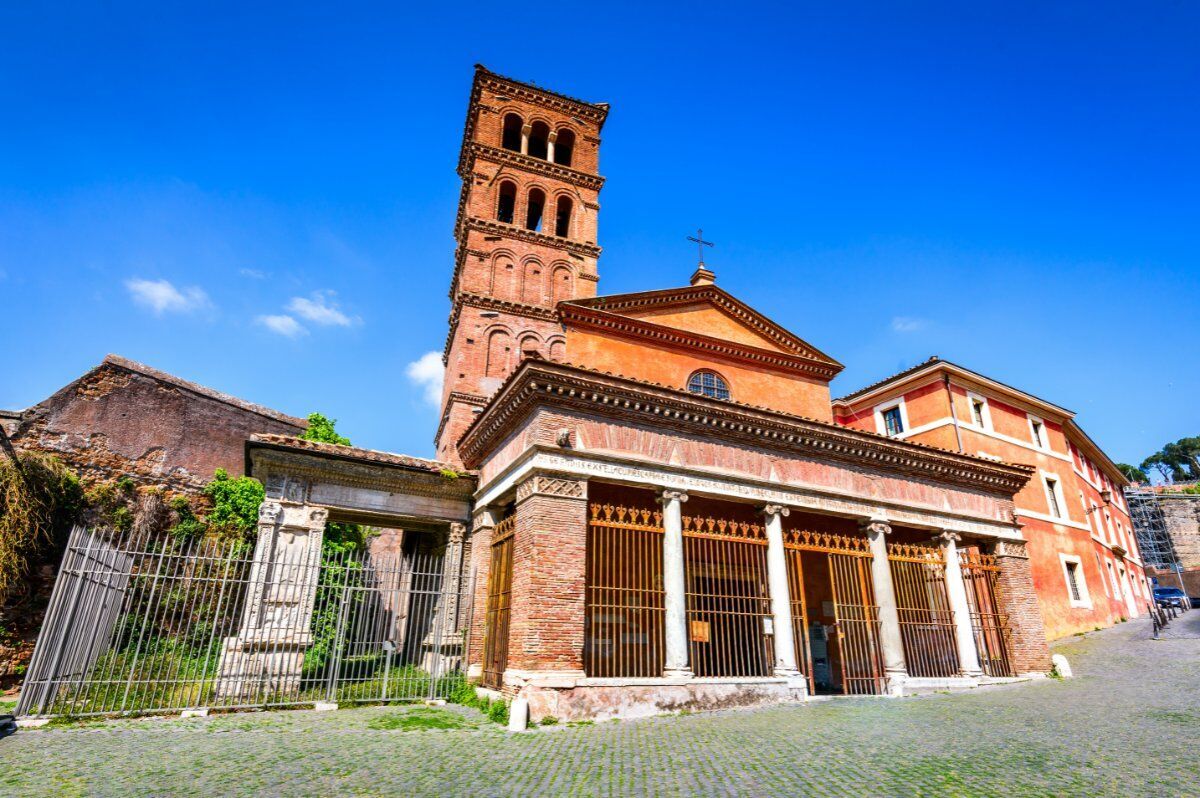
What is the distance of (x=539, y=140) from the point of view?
77.2 feet

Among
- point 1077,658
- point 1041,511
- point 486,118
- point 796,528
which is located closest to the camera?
point 796,528

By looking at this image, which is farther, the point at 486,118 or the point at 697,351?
the point at 486,118

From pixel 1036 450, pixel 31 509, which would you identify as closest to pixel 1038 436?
pixel 1036 450

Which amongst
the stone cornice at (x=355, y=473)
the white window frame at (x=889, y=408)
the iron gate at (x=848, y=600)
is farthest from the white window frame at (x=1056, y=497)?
the stone cornice at (x=355, y=473)

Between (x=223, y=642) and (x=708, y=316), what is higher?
(x=708, y=316)

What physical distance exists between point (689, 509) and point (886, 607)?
4.15m

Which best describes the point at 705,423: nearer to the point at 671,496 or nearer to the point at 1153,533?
the point at 671,496

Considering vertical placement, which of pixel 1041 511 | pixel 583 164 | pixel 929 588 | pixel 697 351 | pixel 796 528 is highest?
pixel 583 164

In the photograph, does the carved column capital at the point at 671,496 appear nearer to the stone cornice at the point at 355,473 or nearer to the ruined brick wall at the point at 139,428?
the stone cornice at the point at 355,473

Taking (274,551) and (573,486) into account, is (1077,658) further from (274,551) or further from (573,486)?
(274,551)

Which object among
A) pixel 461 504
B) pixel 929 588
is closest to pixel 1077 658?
pixel 929 588

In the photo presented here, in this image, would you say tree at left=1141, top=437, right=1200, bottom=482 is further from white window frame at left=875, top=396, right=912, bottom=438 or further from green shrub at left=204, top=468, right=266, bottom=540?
green shrub at left=204, top=468, right=266, bottom=540

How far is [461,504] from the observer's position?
1314 centimetres

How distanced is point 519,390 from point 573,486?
1.82m
